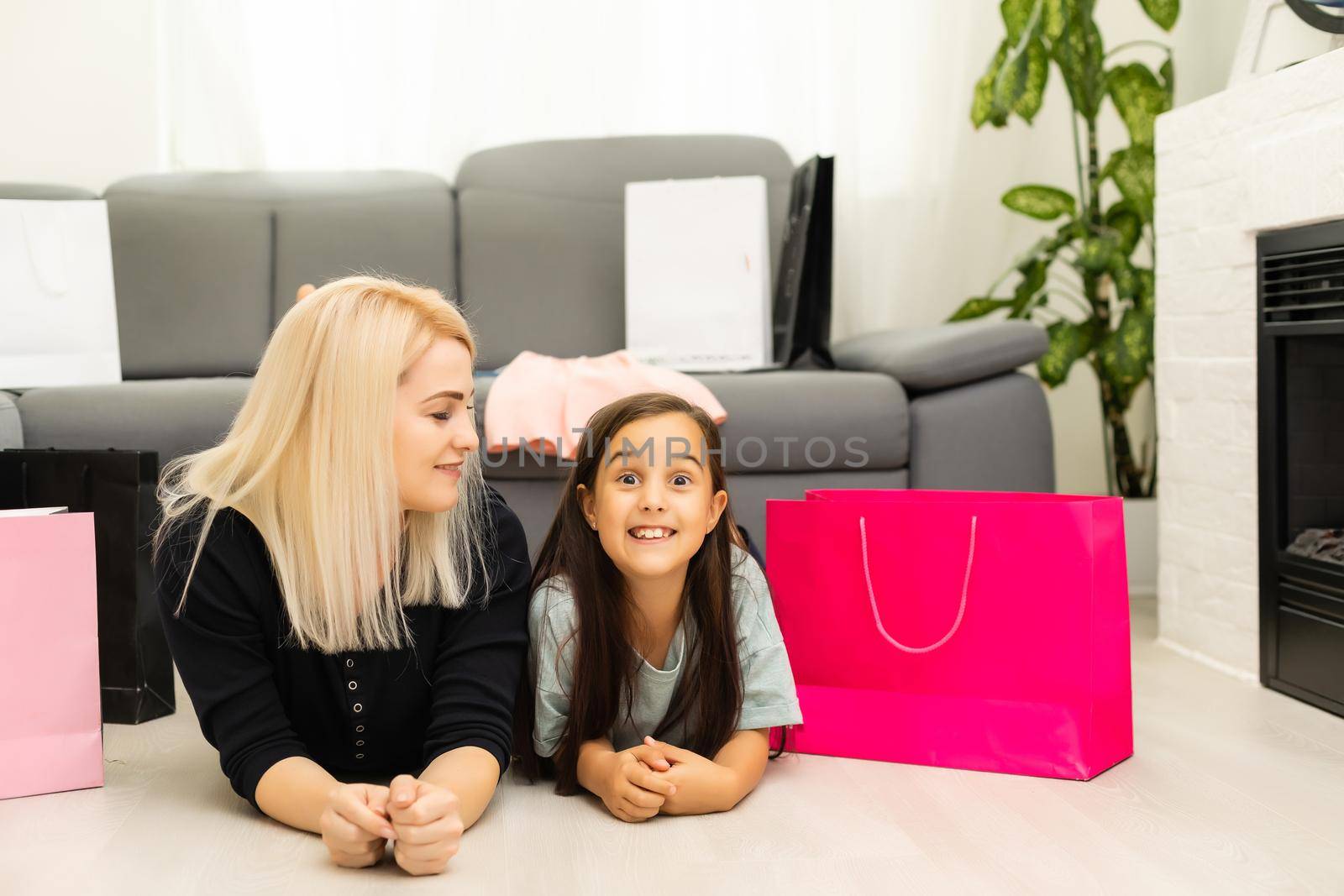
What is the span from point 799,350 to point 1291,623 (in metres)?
1.14

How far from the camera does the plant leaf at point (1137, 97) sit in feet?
8.20

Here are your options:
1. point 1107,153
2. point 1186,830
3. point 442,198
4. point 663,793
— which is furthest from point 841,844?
point 1107,153

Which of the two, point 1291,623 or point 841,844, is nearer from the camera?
point 841,844

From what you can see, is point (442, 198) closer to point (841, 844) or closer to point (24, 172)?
point (24, 172)

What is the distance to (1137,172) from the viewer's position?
2480mm

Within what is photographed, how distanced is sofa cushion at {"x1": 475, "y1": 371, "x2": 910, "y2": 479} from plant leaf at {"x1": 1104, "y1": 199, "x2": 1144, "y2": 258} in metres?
0.87

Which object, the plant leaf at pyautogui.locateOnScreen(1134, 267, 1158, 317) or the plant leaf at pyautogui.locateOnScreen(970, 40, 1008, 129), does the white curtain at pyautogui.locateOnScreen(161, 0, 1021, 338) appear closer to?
the plant leaf at pyautogui.locateOnScreen(970, 40, 1008, 129)

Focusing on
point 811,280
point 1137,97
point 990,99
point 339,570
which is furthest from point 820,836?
point 1137,97

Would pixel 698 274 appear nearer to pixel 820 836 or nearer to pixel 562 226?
pixel 562 226

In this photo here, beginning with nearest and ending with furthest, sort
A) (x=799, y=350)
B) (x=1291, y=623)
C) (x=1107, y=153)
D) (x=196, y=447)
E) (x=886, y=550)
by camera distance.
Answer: (x=886, y=550) < (x=1291, y=623) < (x=196, y=447) < (x=799, y=350) < (x=1107, y=153)

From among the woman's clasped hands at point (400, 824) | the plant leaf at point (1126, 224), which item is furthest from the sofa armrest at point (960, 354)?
the woman's clasped hands at point (400, 824)

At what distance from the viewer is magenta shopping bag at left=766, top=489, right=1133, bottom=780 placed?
1280 mm

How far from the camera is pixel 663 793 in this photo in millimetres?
1150

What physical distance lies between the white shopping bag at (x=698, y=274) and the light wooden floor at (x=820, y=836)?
1.26m
